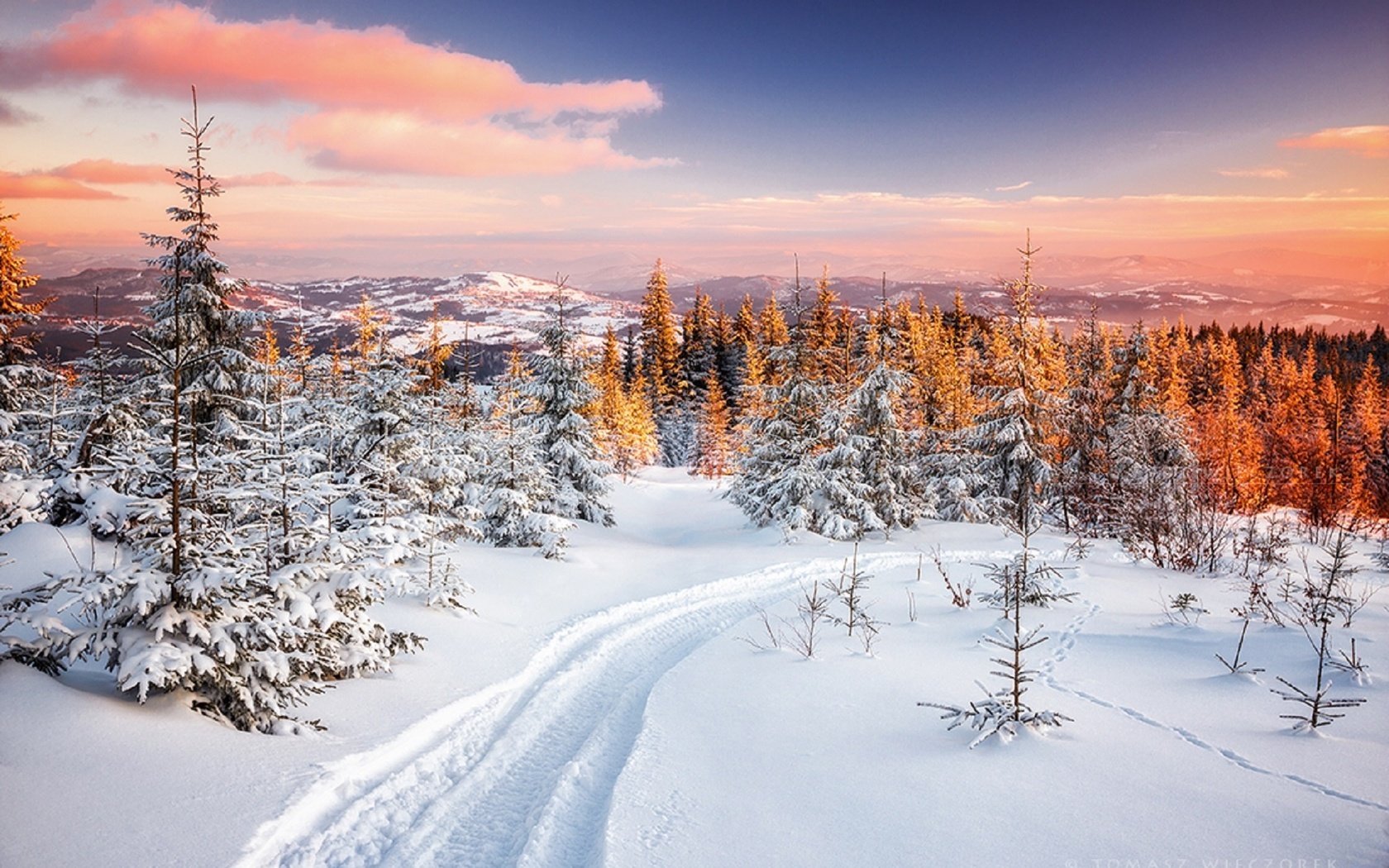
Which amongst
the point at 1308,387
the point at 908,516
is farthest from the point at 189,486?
the point at 1308,387

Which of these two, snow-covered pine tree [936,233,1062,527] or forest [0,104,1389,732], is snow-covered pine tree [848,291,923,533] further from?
snow-covered pine tree [936,233,1062,527]

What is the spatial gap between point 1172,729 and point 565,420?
18972 mm

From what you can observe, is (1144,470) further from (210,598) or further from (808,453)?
(210,598)

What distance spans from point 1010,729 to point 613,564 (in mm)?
13217

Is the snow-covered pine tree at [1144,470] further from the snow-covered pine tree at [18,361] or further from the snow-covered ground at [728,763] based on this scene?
the snow-covered pine tree at [18,361]

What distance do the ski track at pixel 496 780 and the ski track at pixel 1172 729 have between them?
5.38 m

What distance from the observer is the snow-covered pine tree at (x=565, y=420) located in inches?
873

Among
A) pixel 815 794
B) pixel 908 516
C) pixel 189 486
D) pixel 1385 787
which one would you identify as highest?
pixel 189 486

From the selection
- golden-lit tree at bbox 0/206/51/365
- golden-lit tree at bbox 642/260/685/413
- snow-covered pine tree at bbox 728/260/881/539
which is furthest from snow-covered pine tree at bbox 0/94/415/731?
golden-lit tree at bbox 642/260/685/413

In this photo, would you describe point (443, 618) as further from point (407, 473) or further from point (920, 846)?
point (920, 846)

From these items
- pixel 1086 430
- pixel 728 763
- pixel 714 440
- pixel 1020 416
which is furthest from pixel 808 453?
pixel 714 440

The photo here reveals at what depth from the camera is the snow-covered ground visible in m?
5.05

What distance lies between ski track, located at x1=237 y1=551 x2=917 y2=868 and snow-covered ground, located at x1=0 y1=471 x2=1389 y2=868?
0.03 m

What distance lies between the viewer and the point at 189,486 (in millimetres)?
6953
